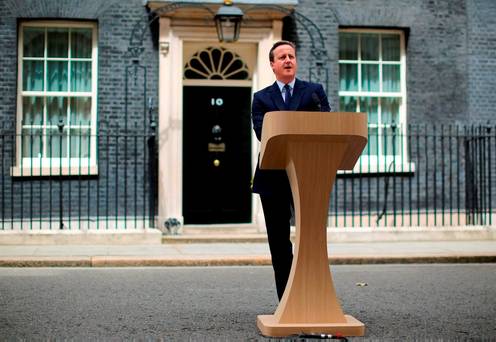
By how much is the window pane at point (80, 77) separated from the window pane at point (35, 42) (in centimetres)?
60

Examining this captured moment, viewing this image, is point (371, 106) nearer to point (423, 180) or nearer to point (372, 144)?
point (372, 144)

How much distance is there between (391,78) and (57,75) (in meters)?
5.95

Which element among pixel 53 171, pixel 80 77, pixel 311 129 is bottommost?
pixel 53 171

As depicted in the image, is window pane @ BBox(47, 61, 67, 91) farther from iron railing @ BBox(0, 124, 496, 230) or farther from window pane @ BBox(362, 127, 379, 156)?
window pane @ BBox(362, 127, 379, 156)

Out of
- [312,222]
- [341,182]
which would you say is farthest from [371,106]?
[312,222]

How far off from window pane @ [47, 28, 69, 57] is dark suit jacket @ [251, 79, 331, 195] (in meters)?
8.74

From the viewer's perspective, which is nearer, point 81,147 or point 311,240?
point 311,240

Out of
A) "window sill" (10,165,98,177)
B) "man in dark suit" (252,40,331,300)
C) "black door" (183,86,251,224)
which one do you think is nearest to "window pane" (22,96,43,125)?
"window sill" (10,165,98,177)

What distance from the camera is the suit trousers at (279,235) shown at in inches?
203

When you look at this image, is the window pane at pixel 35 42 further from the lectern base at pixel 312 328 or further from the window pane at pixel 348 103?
the lectern base at pixel 312 328

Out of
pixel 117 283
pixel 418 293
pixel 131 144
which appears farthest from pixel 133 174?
pixel 418 293

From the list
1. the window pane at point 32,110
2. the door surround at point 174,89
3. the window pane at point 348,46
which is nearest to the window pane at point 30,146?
the window pane at point 32,110

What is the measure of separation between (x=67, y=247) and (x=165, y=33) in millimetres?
4062

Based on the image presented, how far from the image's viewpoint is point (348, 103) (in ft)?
45.9
